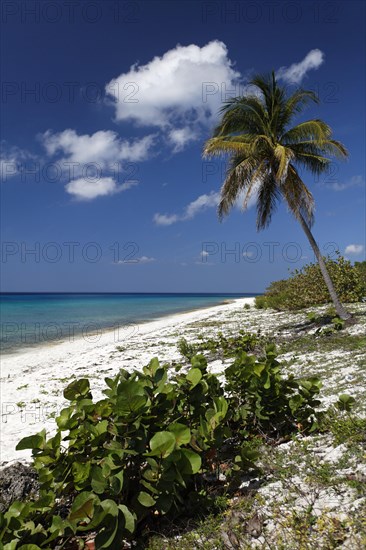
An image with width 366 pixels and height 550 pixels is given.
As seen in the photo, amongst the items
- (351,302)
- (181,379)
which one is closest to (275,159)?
(351,302)

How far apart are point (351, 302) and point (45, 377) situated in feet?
50.8

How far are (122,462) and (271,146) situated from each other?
12.4 m

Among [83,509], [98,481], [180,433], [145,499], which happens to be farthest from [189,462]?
[83,509]

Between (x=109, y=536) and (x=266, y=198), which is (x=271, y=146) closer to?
(x=266, y=198)

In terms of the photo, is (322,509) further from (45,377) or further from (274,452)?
(45,377)

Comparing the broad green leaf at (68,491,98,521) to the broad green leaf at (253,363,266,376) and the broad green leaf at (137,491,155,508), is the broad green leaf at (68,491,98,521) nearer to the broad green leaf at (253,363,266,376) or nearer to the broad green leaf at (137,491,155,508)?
the broad green leaf at (137,491,155,508)

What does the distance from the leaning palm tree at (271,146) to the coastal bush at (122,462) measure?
34.6ft

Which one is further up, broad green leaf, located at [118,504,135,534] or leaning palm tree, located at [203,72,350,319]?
leaning palm tree, located at [203,72,350,319]

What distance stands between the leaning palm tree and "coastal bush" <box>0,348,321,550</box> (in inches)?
415

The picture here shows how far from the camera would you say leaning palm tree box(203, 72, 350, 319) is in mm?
12586

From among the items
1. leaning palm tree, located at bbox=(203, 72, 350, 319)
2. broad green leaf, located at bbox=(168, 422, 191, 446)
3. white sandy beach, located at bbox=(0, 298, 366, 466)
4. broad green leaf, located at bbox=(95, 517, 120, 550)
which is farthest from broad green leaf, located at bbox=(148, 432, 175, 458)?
leaning palm tree, located at bbox=(203, 72, 350, 319)

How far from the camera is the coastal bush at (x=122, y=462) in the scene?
2.18 metres

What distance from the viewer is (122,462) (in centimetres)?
238

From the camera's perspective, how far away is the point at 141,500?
2.37 m
